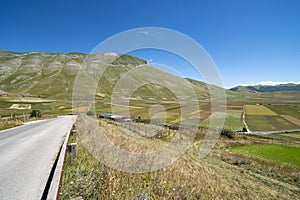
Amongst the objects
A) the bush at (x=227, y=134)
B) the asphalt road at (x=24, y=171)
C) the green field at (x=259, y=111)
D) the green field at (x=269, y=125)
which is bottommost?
the green field at (x=269, y=125)

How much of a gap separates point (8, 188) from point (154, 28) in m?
10.1

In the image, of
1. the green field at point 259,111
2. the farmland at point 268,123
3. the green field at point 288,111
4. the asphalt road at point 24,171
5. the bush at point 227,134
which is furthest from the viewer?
the green field at point 259,111

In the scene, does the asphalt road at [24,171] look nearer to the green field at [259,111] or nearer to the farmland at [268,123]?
the farmland at [268,123]

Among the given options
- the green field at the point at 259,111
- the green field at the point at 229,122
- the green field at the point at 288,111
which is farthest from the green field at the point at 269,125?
the green field at the point at 288,111

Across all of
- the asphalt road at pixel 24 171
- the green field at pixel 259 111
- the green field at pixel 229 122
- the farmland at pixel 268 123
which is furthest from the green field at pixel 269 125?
the asphalt road at pixel 24 171

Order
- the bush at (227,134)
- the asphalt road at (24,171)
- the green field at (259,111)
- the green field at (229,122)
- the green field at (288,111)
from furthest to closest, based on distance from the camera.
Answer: the green field at (259,111), the green field at (288,111), the green field at (229,122), the bush at (227,134), the asphalt road at (24,171)

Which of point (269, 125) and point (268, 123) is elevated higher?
point (268, 123)

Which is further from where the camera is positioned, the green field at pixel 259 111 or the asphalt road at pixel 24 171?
the green field at pixel 259 111

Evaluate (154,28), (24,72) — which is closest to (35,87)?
(24,72)

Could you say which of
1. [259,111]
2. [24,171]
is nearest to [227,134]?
[24,171]

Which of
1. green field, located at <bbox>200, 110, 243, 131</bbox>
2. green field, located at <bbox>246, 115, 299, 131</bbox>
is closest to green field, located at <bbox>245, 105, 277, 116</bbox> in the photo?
green field, located at <bbox>246, 115, 299, 131</bbox>

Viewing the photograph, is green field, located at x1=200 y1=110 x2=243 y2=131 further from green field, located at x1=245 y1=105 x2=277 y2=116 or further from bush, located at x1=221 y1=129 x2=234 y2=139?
green field, located at x1=245 y1=105 x2=277 y2=116

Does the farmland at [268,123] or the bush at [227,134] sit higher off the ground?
the bush at [227,134]

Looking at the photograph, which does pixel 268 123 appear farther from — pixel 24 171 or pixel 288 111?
pixel 24 171
